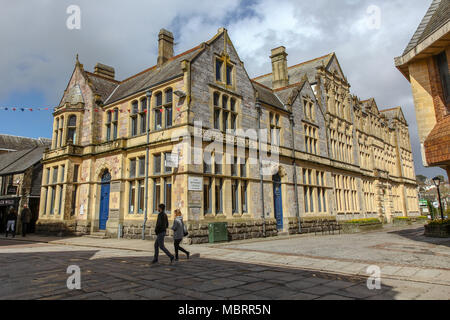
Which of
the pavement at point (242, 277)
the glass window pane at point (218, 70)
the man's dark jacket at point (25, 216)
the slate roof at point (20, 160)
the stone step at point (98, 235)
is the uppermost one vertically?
the glass window pane at point (218, 70)

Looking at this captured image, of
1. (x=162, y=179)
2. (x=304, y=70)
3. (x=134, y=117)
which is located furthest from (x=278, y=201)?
(x=304, y=70)

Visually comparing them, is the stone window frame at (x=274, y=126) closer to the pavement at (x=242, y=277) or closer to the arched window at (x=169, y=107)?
the arched window at (x=169, y=107)

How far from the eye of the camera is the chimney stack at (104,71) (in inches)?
1013

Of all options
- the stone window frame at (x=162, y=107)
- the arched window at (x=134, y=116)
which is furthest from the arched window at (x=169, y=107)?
the arched window at (x=134, y=116)

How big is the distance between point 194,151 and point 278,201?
318 inches

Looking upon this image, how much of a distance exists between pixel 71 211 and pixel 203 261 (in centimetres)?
1406

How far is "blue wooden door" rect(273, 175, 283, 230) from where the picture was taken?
20234mm

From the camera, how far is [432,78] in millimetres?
11398

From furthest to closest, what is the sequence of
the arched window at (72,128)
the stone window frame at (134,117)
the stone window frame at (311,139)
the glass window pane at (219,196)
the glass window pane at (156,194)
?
the stone window frame at (311,139)
the arched window at (72,128)
the stone window frame at (134,117)
the glass window pane at (219,196)
the glass window pane at (156,194)

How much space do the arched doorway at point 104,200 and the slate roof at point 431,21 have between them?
17409 millimetres

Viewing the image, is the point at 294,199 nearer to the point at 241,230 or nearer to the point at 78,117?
the point at 241,230

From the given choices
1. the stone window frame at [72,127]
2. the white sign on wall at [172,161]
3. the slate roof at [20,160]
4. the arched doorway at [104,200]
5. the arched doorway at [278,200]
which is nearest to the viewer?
the white sign on wall at [172,161]

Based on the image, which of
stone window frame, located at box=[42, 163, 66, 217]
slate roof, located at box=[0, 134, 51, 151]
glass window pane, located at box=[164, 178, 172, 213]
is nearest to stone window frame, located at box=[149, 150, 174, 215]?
glass window pane, located at box=[164, 178, 172, 213]

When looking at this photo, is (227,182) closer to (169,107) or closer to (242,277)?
(169,107)
